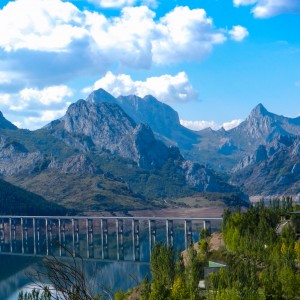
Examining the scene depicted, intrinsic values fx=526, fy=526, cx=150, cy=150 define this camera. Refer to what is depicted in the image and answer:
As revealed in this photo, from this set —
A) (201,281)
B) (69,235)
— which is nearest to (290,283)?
(201,281)

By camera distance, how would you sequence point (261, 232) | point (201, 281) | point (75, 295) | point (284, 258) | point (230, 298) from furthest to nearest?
point (261, 232)
point (201, 281)
point (284, 258)
point (230, 298)
point (75, 295)

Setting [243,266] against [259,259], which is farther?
[259,259]

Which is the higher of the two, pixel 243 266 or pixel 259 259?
pixel 243 266

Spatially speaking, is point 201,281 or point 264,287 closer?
point 264,287

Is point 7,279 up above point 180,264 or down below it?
below

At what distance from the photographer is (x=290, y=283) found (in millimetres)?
50719

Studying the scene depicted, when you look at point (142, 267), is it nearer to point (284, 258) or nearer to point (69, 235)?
point (284, 258)

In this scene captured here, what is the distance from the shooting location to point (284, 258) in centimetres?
5612

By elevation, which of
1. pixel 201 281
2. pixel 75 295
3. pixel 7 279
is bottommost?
pixel 7 279

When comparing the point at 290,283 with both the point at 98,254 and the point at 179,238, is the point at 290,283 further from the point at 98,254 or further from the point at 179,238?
the point at 179,238

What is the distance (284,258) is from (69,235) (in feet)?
467

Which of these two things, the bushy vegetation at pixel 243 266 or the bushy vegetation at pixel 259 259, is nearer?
the bushy vegetation at pixel 259 259

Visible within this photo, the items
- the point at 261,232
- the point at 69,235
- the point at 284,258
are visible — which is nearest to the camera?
the point at 284,258

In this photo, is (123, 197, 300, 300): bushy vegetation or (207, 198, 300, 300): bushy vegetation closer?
(207, 198, 300, 300): bushy vegetation
